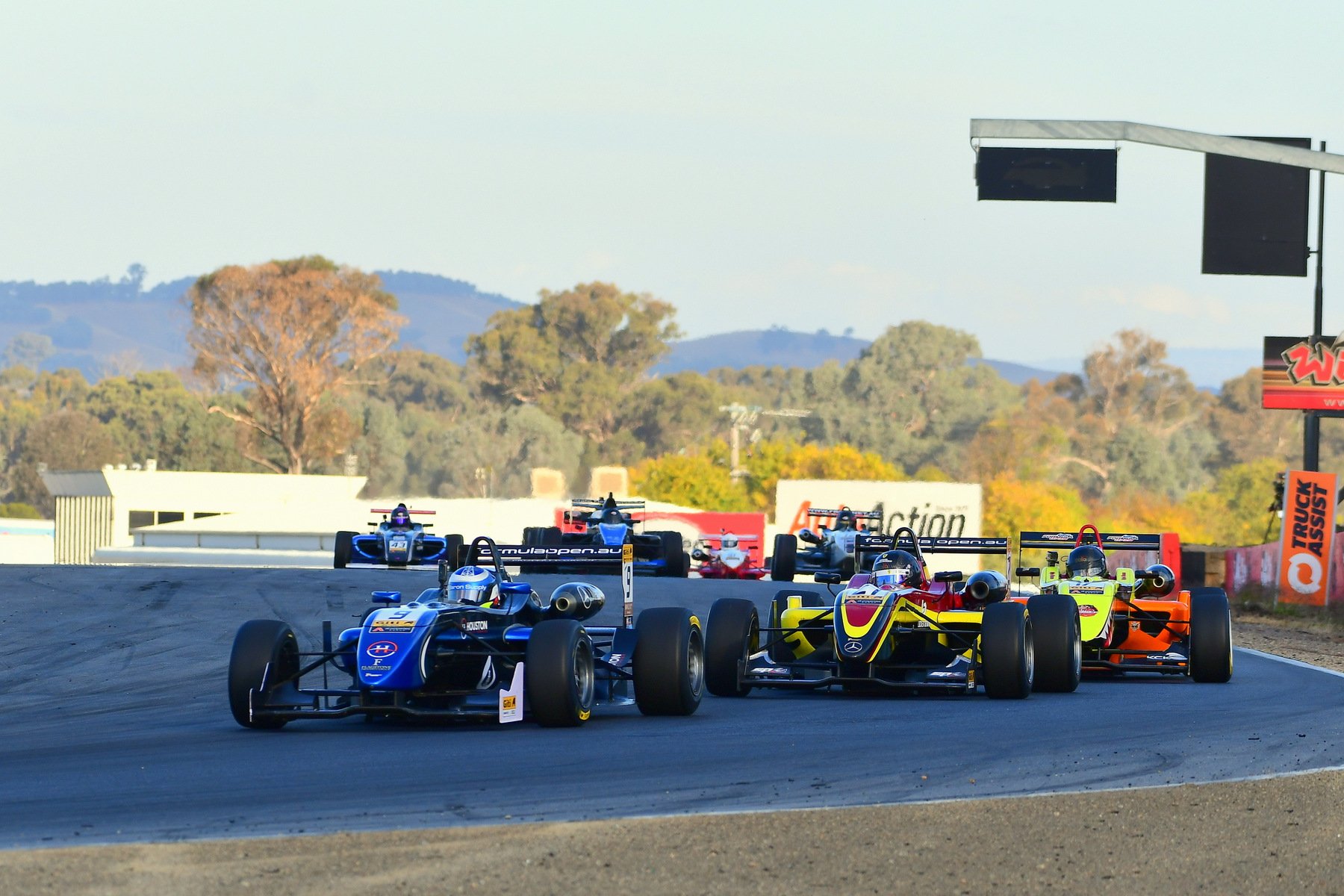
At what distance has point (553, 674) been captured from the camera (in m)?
11.9

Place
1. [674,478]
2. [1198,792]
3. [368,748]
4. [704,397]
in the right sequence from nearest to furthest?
[1198,792] → [368,748] → [674,478] → [704,397]

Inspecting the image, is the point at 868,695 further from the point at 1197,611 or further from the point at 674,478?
the point at 674,478

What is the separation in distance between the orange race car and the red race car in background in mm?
25293

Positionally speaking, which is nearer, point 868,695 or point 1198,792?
point 1198,792

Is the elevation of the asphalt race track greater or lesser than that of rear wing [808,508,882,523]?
lesser

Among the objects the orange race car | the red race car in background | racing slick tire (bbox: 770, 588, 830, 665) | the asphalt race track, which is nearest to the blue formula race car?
the asphalt race track

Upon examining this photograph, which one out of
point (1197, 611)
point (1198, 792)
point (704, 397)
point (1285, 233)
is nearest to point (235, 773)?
point (1198, 792)

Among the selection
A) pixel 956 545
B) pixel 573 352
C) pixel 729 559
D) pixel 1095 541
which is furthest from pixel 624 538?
pixel 573 352

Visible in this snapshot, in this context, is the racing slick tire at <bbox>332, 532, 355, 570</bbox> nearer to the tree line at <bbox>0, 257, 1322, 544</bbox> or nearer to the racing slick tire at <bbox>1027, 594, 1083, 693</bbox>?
the racing slick tire at <bbox>1027, 594, 1083, 693</bbox>

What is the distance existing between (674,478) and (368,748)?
3612 inches

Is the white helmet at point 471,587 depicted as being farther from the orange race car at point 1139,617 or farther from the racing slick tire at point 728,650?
the orange race car at point 1139,617

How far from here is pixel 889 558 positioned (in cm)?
1548

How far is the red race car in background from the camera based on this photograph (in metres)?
43.8

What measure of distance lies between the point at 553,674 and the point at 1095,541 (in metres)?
8.89
